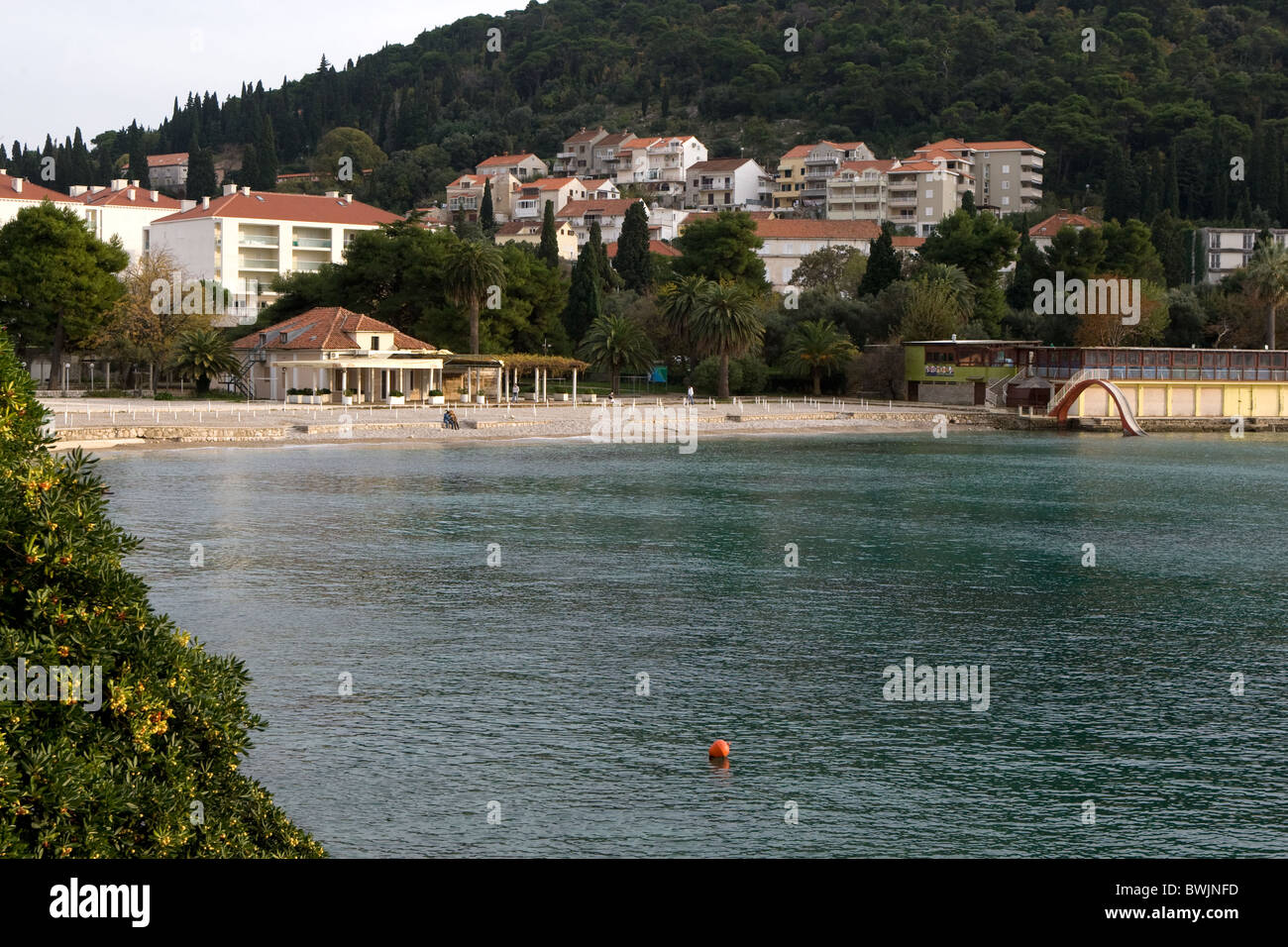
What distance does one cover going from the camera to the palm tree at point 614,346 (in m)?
101

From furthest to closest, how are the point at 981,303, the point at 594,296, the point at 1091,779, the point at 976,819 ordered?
1. the point at 981,303
2. the point at 594,296
3. the point at 1091,779
4. the point at 976,819

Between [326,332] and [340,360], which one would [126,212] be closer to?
[326,332]

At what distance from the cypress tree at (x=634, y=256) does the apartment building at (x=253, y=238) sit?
21044mm

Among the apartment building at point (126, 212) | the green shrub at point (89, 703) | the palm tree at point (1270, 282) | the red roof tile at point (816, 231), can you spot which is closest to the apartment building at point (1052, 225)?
the red roof tile at point (816, 231)

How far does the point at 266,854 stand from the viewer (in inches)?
390

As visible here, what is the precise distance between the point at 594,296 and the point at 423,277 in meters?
14.8

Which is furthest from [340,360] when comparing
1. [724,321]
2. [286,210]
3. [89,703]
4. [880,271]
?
[89,703]

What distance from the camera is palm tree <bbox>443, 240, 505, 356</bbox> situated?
95.9 meters

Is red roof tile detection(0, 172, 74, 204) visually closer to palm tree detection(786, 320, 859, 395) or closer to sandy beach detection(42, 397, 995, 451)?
sandy beach detection(42, 397, 995, 451)

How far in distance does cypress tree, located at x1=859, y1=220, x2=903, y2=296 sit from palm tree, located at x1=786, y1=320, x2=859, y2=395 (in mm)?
9241

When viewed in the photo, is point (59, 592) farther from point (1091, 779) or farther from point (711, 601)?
point (711, 601)

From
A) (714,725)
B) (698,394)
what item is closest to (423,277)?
(698,394)

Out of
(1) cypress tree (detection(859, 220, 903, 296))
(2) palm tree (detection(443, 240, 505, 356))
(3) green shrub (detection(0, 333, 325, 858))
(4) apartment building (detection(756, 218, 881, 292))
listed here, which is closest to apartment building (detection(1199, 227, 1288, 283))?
(4) apartment building (detection(756, 218, 881, 292))

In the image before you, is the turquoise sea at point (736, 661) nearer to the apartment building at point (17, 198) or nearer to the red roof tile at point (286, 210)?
the red roof tile at point (286, 210)
